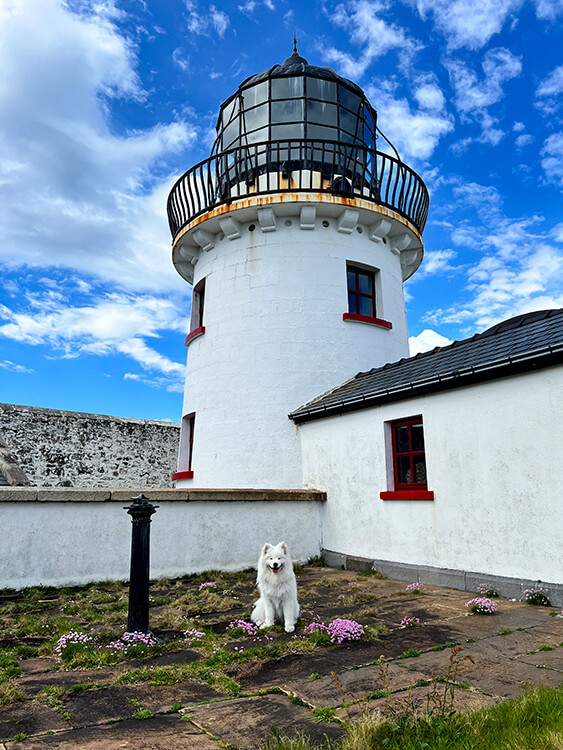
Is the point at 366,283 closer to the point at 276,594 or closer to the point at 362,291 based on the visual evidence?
the point at 362,291

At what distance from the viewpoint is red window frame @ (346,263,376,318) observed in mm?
11312

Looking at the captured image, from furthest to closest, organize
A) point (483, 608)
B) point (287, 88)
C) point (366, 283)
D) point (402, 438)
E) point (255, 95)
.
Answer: point (255, 95), point (287, 88), point (366, 283), point (402, 438), point (483, 608)

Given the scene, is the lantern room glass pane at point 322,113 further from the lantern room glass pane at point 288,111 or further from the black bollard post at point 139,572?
the black bollard post at point 139,572

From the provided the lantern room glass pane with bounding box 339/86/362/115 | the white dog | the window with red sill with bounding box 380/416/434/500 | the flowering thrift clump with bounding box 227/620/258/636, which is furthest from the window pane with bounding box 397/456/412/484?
the lantern room glass pane with bounding box 339/86/362/115

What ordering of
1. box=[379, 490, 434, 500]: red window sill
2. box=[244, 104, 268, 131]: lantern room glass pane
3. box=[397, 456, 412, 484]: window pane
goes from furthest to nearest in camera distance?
box=[244, 104, 268, 131]: lantern room glass pane, box=[397, 456, 412, 484]: window pane, box=[379, 490, 434, 500]: red window sill

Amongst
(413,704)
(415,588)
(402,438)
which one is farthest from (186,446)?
(413,704)

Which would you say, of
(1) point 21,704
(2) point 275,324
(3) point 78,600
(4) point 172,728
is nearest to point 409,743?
(4) point 172,728

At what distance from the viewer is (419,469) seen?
7.29 meters

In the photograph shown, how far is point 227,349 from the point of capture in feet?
35.6

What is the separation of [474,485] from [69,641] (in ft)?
15.2

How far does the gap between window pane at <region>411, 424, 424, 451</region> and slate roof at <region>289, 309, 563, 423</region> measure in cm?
47

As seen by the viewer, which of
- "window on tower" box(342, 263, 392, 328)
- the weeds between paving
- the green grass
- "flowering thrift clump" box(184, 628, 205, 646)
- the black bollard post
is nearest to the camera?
the green grass

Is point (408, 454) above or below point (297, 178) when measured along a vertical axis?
below

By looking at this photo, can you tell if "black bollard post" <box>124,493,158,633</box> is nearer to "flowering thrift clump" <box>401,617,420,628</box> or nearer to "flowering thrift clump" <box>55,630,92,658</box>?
"flowering thrift clump" <box>55,630,92,658</box>
